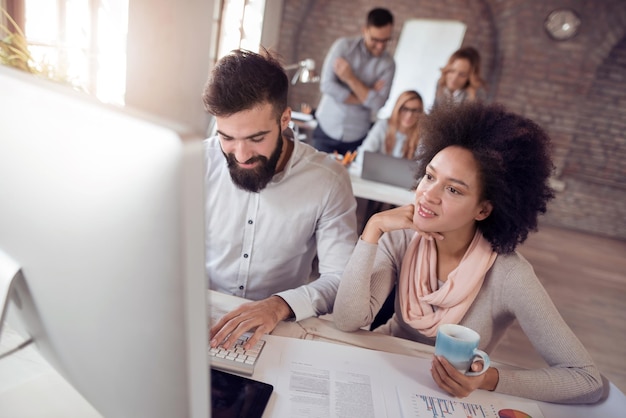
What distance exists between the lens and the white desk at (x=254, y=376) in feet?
2.13

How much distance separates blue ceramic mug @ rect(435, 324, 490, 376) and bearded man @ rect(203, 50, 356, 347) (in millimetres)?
389

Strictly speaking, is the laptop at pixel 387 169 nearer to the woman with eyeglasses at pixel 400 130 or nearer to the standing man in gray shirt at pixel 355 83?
the woman with eyeglasses at pixel 400 130

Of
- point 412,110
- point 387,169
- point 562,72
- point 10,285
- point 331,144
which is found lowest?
point 331,144

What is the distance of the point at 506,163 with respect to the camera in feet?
3.54

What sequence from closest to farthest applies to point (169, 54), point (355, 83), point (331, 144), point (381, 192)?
1. point (381, 192)
2. point (169, 54)
3. point (355, 83)
4. point (331, 144)

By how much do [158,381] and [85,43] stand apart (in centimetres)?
250

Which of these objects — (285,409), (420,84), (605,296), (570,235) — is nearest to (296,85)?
(420,84)

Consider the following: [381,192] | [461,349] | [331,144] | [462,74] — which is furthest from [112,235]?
[331,144]

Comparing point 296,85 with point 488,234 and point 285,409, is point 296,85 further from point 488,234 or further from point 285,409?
point 285,409

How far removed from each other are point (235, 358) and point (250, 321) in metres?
0.11

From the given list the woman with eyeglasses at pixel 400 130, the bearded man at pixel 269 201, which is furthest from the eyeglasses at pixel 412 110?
the bearded man at pixel 269 201

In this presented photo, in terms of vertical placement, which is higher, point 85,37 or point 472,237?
point 85,37

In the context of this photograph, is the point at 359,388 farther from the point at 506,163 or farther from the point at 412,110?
the point at 412,110

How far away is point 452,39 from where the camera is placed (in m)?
5.09
